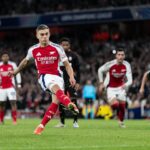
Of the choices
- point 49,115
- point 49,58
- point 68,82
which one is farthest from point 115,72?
point 49,115

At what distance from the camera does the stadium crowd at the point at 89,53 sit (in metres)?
Result: 36.7

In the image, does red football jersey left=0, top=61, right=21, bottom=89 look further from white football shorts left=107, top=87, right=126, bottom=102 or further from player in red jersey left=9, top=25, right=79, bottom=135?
player in red jersey left=9, top=25, right=79, bottom=135

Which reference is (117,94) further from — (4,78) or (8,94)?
(4,78)

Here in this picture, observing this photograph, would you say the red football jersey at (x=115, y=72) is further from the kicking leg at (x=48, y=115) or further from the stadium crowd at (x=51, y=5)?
the stadium crowd at (x=51, y=5)

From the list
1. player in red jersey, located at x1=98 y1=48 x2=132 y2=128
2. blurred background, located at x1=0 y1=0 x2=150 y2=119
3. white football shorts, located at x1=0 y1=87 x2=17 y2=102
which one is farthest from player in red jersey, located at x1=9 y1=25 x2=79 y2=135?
blurred background, located at x1=0 y1=0 x2=150 y2=119

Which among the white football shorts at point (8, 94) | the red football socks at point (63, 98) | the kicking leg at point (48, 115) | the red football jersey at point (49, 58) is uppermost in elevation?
the red football jersey at point (49, 58)

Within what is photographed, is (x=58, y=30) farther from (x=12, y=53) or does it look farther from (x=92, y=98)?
(x=92, y=98)

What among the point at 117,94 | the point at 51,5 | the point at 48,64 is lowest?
the point at 117,94

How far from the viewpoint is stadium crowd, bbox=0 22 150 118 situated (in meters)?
36.7

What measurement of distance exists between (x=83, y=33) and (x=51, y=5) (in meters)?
2.76

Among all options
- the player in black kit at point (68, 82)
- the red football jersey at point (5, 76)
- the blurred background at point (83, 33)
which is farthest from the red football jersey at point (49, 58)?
the blurred background at point (83, 33)

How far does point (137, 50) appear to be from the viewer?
1529 inches

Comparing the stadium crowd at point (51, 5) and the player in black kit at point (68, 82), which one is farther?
the stadium crowd at point (51, 5)

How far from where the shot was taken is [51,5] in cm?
4388
